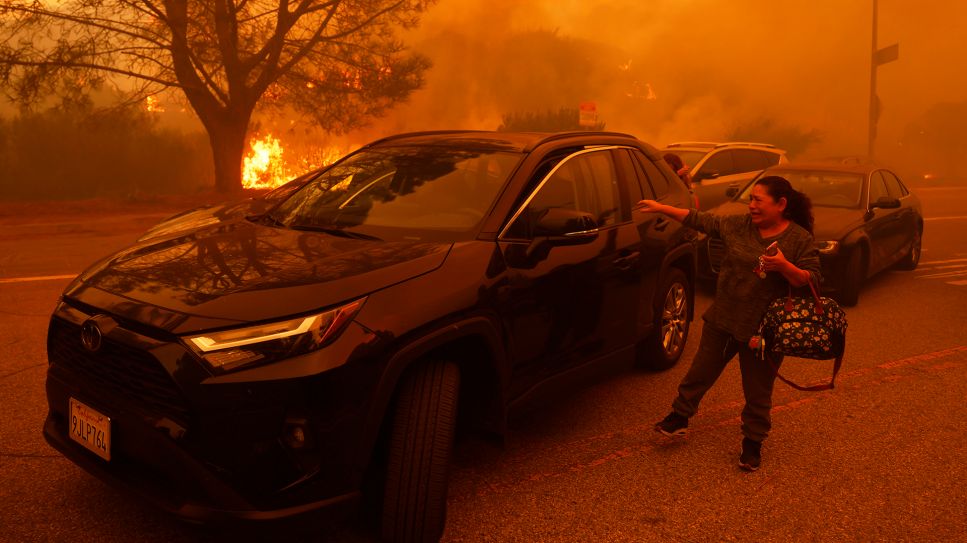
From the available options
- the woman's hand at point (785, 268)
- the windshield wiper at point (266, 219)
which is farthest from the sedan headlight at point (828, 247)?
the windshield wiper at point (266, 219)

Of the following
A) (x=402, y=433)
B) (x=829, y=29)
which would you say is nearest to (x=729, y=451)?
(x=402, y=433)

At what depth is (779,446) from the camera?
406 cm

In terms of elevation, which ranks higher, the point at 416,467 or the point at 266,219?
the point at 266,219

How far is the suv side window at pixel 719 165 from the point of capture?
475 inches

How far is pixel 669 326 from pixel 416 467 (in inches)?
112

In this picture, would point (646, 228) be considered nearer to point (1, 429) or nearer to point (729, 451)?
point (729, 451)

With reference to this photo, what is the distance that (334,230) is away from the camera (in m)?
3.46

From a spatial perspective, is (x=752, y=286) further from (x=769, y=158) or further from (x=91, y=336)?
(x=769, y=158)

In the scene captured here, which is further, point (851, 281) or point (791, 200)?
point (851, 281)

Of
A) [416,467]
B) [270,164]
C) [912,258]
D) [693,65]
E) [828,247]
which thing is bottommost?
[416,467]

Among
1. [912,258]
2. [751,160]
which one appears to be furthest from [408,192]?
[751,160]

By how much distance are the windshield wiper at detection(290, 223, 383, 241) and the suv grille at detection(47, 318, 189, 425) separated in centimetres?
106

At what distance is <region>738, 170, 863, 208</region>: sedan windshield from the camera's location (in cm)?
823

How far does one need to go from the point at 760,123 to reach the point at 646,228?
1971 inches
